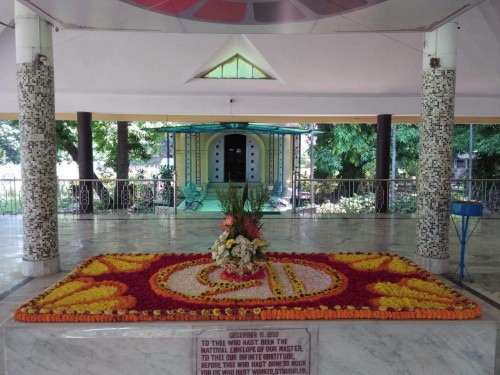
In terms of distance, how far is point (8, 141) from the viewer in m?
18.5

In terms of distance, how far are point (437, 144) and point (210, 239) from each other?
3.53m

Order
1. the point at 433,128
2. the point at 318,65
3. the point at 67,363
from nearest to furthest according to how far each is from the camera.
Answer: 1. the point at 67,363
2. the point at 433,128
3. the point at 318,65

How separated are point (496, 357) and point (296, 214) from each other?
20.0ft

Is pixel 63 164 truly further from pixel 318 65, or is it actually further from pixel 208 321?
pixel 208 321

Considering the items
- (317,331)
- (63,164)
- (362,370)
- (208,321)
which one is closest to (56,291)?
(208,321)

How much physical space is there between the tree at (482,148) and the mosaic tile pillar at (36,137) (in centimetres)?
1429

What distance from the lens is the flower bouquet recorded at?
3730 millimetres

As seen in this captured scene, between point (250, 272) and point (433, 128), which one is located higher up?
point (433, 128)

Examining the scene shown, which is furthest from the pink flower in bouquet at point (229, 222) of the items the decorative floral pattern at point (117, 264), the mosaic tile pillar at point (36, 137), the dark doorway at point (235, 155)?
the dark doorway at point (235, 155)

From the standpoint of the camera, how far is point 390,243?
6.53 meters

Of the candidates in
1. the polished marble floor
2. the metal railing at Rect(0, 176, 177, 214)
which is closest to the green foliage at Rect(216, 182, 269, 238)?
the polished marble floor

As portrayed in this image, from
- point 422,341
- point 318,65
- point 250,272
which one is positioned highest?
point 318,65

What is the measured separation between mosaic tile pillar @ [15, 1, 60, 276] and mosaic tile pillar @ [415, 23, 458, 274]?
417 centimetres

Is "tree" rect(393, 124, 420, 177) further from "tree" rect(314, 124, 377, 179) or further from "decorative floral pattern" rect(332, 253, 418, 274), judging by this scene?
"decorative floral pattern" rect(332, 253, 418, 274)
